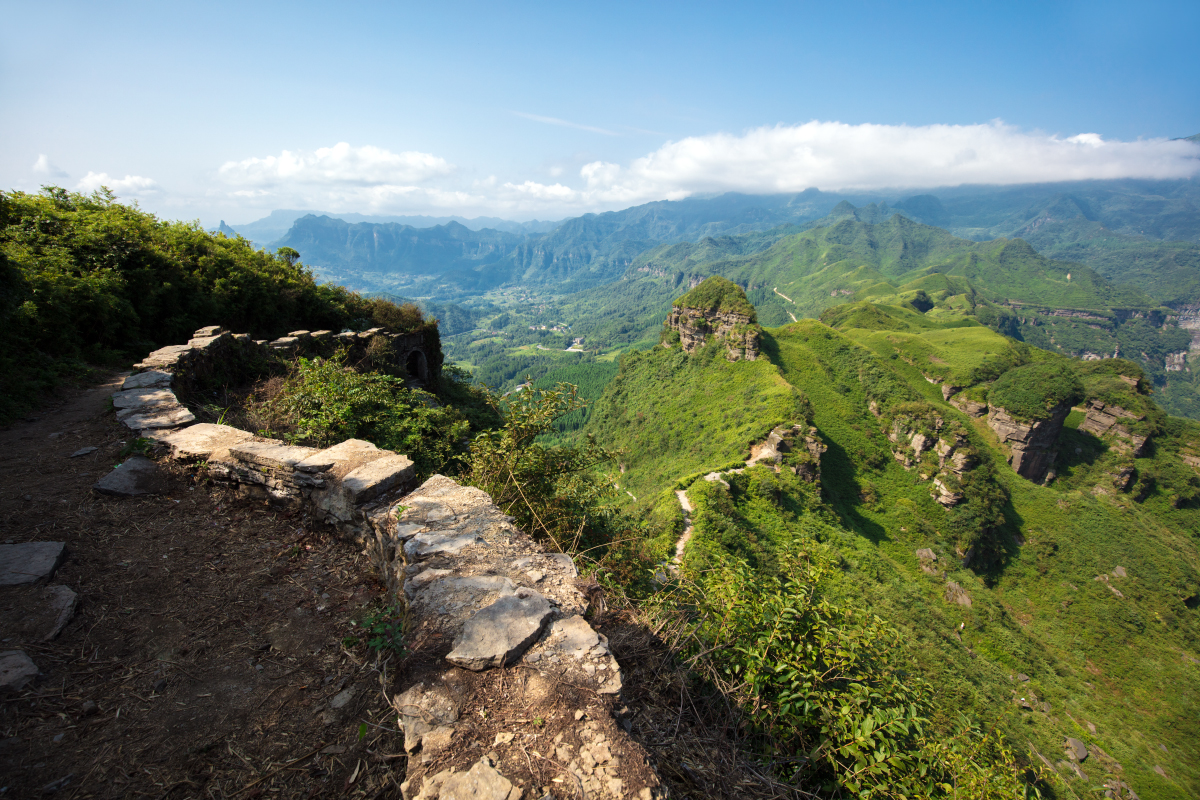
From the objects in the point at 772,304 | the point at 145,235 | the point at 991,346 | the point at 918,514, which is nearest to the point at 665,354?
the point at 918,514

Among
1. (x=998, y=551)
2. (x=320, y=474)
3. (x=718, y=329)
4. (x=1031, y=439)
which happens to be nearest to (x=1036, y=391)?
(x=1031, y=439)

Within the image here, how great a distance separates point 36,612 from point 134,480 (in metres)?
2.69

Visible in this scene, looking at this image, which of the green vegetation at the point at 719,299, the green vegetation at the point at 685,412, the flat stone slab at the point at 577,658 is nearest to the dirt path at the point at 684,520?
the green vegetation at the point at 685,412

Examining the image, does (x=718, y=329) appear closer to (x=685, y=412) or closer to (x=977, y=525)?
(x=685, y=412)

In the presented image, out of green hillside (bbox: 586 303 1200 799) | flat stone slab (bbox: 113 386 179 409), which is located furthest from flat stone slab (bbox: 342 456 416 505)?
green hillside (bbox: 586 303 1200 799)

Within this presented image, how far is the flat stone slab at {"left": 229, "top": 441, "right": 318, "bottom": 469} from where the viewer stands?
5840mm

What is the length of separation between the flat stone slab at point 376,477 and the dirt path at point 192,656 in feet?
2.36

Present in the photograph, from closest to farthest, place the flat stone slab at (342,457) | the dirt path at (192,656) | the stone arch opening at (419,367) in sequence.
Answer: the dirt path at (192,656) < the flat stone slab at (342,457) < the stone arch opening at (419,367)

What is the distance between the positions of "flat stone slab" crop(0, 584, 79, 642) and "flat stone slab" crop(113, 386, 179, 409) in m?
4.89

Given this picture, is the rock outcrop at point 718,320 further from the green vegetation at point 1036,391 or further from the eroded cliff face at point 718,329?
the green vegetation at point 1036,391

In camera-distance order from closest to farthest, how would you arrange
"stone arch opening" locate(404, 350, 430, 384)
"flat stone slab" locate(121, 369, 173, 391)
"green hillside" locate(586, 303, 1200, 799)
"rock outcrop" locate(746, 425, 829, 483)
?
"flat stone slab" locate(121, 369, 173, 391)
"stone arch opening" locate(404, 350, 430, 384)
"green hillside" locate(586, 303, 1200, 799)
"rock outcrop" locate(746, 425, 829, 483)

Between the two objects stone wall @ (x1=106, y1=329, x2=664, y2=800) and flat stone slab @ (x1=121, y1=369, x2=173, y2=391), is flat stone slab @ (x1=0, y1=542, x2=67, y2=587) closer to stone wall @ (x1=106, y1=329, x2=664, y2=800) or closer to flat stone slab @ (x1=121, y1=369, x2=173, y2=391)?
stone wall @ (x1=106, y1=329, x2=664, y2=800)

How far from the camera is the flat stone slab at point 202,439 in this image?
21.1 ft

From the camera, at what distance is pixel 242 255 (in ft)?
52.5
